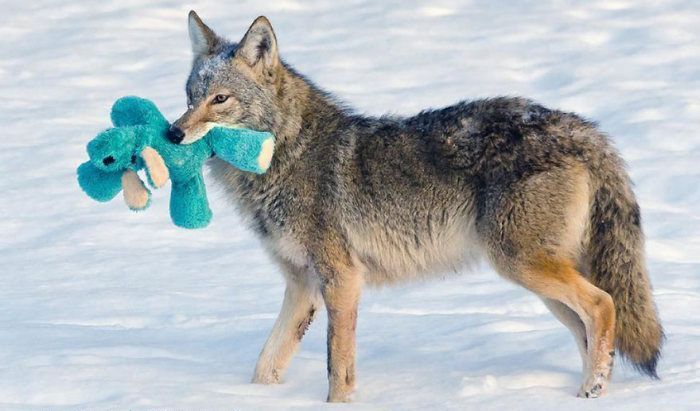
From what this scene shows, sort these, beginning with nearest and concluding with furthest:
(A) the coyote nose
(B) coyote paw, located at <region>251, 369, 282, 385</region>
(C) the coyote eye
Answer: (A) the coyote nose < (C) the coyote eye < (B) coyote paw, located at <region>251, 369, 282, 385</region>

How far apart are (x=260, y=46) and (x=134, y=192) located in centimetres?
112

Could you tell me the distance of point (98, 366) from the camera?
632cm

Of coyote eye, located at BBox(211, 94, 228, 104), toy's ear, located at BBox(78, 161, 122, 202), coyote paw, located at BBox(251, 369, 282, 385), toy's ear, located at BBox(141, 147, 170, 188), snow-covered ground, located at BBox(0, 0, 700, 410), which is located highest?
coyote eye, located at BBox(211, 94, 228, 104)

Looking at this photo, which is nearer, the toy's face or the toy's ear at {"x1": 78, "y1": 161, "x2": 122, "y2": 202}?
the toy's face

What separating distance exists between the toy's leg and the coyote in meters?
0.31

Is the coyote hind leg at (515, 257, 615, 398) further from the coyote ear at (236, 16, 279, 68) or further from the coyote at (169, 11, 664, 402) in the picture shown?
the coyote ear at (236, 16, 279, 68)

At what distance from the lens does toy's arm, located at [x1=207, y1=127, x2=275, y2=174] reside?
241 inches

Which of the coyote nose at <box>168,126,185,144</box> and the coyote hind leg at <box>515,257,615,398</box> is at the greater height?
the coyote nose at <box>168,126,185,144</box>

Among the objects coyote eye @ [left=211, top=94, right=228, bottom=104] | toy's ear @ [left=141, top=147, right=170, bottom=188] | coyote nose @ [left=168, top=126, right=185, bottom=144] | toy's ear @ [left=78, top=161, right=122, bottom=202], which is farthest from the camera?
coyote eye @ [left=211, top=94, right=228, bottom=104]

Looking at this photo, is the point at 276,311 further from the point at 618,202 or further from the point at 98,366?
the point at 618,202

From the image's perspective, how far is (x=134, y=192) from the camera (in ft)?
19.5

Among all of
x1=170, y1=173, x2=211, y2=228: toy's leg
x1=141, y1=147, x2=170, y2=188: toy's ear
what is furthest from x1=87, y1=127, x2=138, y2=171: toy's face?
x1=170, y1=173, x2=211, y2=228: toy's leg

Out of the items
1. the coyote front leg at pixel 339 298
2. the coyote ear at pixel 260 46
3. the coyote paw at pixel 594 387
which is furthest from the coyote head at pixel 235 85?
the coyote paw at pixel 594 387

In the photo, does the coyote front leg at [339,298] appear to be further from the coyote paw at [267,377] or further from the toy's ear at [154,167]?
the toy's ear at [154,167]
